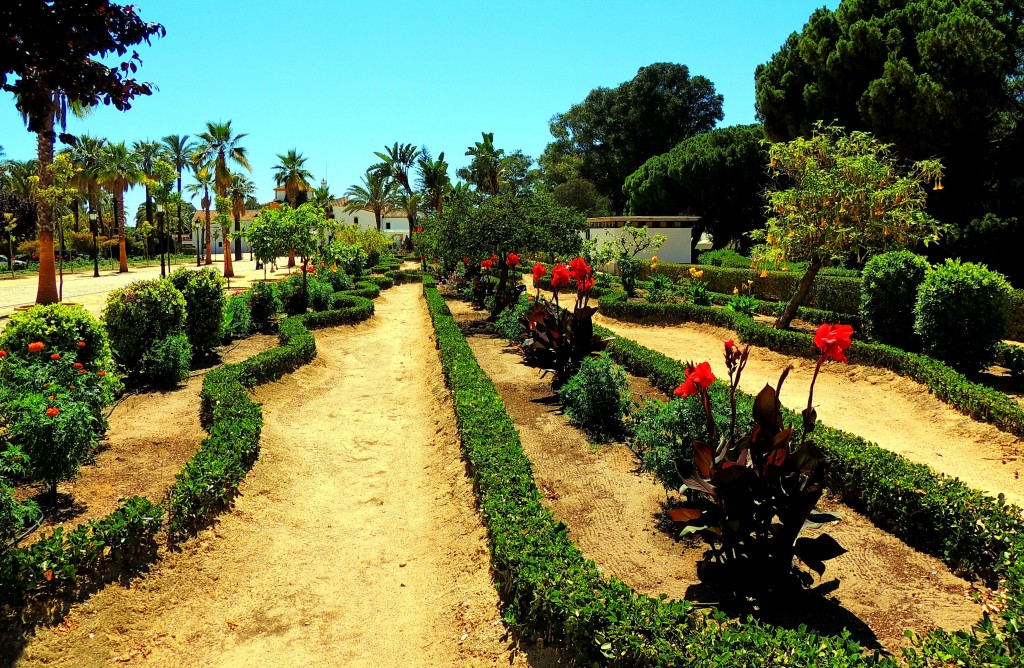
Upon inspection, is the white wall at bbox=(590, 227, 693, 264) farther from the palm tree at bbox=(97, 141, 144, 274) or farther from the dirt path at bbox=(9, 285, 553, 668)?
the palm tree at bbox=(97, 141, 144, 274)

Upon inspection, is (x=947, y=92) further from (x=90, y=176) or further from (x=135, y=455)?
(x=90, y=176)

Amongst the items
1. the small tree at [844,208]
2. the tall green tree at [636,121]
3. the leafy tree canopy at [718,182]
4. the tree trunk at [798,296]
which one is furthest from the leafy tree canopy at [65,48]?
the tall green tree at [636,121]

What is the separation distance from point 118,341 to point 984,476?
11387 millimetres

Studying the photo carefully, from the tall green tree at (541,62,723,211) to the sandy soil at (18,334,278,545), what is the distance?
1770 inches

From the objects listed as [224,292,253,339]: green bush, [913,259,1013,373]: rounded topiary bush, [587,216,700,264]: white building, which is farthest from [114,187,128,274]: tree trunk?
[913,259,1013,373]: rounded topiary bush

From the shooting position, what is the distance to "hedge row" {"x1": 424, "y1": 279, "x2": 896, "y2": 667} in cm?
307

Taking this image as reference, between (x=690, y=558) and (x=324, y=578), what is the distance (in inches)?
112

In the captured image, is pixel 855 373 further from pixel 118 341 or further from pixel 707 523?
pixel 118 341

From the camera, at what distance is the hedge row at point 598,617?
10.1 ft

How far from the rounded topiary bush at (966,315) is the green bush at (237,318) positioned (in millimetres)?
12970

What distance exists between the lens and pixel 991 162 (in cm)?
2072

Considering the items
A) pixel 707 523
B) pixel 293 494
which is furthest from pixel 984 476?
pixel 293 494

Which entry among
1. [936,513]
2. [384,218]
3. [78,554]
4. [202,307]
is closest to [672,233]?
[202,307]

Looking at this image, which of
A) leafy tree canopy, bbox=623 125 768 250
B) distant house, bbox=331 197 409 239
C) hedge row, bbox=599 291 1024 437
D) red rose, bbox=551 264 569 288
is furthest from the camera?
distant house, bbox=331 197 409 239
